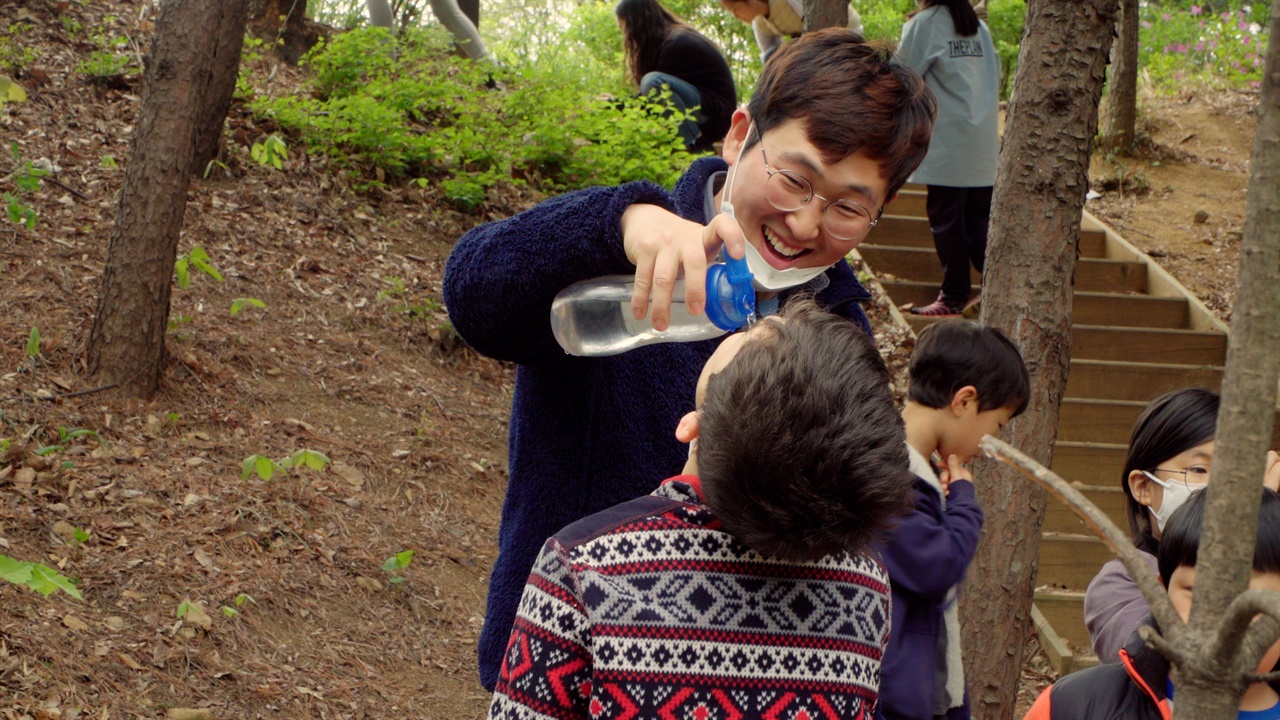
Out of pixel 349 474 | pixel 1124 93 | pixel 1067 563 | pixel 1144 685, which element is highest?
→ pixel 1124 93

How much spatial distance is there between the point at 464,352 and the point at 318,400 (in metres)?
1.28

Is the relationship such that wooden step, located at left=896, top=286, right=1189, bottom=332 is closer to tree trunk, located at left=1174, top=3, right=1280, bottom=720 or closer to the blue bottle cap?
the blue bottle cap

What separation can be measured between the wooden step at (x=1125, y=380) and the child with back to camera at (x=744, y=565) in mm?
6528

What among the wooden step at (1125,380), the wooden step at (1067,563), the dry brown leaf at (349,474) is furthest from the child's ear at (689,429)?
the wooden step at (1125,380)

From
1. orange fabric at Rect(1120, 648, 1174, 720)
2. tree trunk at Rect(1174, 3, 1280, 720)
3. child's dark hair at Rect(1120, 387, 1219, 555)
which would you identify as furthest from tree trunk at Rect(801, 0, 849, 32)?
tree trunk at Rect(1174, 3, 1280, 720)

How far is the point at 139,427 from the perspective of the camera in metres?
4.85

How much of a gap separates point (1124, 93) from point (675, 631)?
11.9 metres

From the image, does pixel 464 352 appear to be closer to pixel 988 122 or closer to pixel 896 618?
pixel 988 122

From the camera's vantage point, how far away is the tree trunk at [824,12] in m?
7.72

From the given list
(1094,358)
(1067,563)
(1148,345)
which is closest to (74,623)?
(1067,563)

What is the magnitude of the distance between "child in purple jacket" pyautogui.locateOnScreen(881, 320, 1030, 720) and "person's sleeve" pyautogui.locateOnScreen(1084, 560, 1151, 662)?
1.39 ft

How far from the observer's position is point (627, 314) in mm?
1924

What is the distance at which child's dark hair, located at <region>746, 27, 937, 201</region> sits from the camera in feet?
6.04

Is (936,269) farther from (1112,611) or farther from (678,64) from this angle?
(1112,611)
